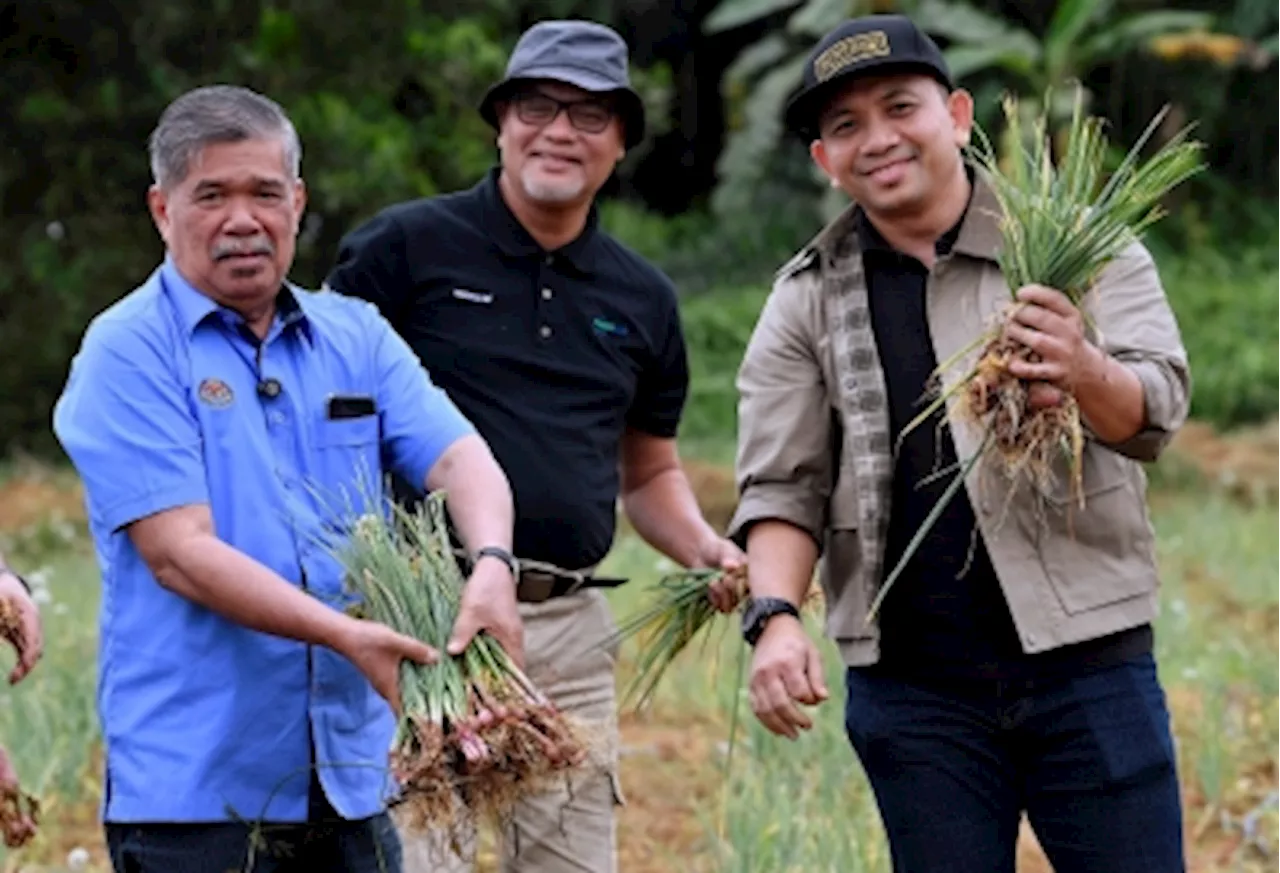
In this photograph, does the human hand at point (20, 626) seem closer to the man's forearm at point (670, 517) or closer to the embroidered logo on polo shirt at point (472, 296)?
the embroidered logo on polo shirt at point (472, 296)

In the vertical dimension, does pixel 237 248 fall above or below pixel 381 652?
above

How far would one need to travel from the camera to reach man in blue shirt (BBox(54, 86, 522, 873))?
3.78m

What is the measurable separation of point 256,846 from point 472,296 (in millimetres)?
1516

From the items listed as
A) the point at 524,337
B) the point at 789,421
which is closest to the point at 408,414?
the point at 789,421

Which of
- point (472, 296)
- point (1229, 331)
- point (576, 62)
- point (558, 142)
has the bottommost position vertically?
point (472, 296)

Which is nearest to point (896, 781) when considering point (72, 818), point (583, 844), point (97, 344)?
point (583, 844)

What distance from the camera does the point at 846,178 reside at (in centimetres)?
423

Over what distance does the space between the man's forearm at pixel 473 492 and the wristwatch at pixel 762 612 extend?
47 centimetres

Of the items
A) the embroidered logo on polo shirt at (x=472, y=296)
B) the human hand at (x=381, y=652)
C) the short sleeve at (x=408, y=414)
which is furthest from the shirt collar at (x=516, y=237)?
the human hand at (x=381, y=652)

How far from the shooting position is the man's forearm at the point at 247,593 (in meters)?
3.71

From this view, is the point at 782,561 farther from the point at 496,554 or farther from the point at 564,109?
the point at 564,109

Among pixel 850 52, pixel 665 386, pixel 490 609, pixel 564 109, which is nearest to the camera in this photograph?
pixel 490 609

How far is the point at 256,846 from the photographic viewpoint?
12.6 feet

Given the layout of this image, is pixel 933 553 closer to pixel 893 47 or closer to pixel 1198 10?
pixel 893 47
